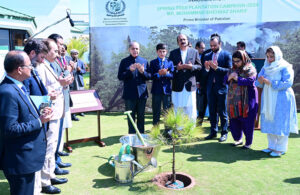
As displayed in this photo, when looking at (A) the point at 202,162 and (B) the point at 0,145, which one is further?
(A) the point at 202,162

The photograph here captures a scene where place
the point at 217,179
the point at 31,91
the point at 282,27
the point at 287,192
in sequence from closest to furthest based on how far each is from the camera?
the point at 31,91
the point at 287,192
the point at 217,179
the point at 282,27

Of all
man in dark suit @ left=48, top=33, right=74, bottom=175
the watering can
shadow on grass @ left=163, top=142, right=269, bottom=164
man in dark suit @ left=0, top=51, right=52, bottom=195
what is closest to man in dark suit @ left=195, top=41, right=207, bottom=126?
shadow on grass @ left=163, top=142, right=269, bottom=164

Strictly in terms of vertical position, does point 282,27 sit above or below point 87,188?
above

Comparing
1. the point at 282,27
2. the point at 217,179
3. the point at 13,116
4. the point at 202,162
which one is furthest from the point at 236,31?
the point at 13,116

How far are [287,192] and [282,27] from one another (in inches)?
246

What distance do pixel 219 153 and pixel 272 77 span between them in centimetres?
170

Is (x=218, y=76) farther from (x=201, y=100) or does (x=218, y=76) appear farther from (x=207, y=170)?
(x=207, y=170)

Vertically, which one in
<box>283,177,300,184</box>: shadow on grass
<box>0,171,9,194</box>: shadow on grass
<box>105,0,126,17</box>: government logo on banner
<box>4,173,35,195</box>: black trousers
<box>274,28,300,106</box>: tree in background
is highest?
<box>105,0,126,17</box>: government logo on banner

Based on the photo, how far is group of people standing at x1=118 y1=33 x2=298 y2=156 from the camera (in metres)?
4.42

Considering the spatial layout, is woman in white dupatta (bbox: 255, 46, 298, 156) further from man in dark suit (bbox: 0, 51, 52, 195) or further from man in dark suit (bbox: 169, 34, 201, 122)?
man in dark suit (bbox: 0, 51, 52, 195)

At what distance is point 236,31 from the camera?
26.1ft

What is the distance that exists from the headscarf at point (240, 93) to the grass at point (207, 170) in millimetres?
784

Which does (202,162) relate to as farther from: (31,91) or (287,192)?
(31,91)

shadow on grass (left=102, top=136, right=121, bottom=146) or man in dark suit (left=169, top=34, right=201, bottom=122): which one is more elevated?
man in dark suit (left=169, top=34, right=201, bottom=122)
